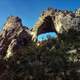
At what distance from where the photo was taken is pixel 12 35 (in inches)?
1008

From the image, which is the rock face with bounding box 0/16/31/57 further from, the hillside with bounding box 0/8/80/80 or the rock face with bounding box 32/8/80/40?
the rock face with bounding box 32/8/80/40

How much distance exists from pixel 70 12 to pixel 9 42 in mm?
8338

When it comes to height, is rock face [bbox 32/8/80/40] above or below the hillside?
above

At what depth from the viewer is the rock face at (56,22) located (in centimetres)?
2503

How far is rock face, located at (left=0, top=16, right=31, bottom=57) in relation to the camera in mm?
23344

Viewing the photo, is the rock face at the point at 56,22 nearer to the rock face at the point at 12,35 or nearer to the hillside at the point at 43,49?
the hillside at the point at 43,49

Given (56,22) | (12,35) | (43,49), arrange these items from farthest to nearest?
(56,22)
(12,35)
(43,49)

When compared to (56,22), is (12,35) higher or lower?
lower

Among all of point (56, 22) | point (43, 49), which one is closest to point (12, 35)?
point (56, 22)

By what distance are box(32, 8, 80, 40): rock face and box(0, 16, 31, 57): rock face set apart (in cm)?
145

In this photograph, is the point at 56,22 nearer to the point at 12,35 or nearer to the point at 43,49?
the point at 12,35

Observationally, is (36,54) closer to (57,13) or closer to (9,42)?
(9,42)

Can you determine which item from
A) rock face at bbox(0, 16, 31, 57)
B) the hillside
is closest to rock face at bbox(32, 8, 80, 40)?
the hillside

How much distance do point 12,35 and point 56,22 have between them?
551 centimetres
